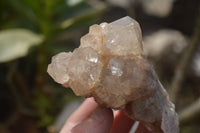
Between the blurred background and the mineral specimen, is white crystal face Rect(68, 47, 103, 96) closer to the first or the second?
the mineral specimen

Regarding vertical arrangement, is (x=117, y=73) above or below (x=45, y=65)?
above

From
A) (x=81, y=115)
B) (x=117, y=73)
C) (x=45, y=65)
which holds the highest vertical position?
(x=117, y=73)

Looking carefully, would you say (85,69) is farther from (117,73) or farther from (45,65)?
(45,65)

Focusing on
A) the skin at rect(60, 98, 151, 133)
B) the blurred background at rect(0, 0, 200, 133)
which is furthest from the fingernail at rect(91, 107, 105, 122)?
the blurred background at rect(0, 0, 200, 133)

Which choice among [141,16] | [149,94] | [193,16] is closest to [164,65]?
[193,16]

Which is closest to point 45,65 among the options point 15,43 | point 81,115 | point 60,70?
point 15,43

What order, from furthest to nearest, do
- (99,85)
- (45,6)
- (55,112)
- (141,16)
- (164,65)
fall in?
(141,16) < (164,65) < (55,112) < (45,6) < (99,85)

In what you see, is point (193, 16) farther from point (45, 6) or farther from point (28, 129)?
point (28, 129)
